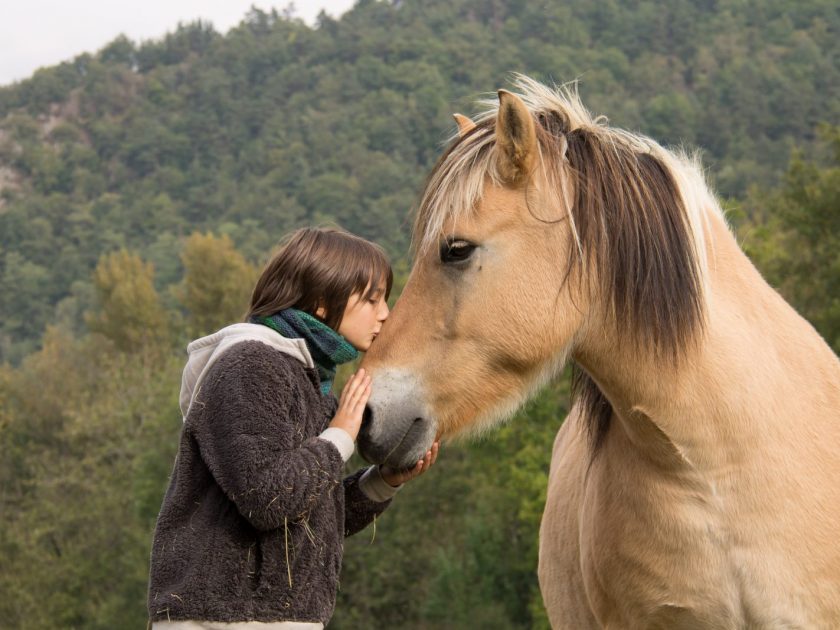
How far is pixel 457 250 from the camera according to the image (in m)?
3.15

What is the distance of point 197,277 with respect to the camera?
51562 millimetres

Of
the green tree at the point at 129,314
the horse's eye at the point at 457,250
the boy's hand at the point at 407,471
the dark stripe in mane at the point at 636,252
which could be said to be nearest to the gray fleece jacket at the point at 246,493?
the boy's hand at the point at 407,471

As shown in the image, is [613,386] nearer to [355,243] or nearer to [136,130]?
[355,243]

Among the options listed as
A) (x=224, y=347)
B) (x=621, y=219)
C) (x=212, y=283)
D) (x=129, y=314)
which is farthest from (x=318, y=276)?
(x=129, y=314)

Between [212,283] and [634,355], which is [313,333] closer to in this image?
[634,355]

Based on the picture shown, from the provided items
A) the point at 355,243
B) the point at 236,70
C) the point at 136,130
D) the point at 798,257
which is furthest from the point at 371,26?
the point at 355,243

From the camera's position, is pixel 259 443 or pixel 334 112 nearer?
pixel 259 443

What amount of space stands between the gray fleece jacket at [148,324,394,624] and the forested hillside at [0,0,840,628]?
863 millimetres

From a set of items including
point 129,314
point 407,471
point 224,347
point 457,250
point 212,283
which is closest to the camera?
point 224,347

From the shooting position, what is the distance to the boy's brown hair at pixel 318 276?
10.7ft

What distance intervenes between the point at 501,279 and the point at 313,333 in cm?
63

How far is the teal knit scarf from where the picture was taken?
10.6 ft

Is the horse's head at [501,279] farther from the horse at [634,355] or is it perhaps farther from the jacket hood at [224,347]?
the jacket hood at [224,347]

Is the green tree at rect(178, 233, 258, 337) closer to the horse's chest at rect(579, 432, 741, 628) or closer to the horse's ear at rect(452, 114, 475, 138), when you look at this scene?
the horse's ear at rect(452, 114, 475, 138)
